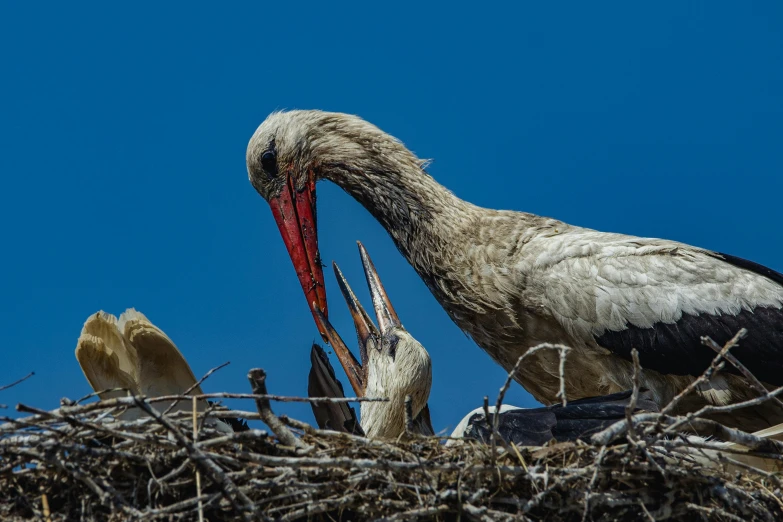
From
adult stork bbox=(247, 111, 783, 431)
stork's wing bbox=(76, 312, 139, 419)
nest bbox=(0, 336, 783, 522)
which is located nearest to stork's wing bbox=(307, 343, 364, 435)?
adult stork bbox=(247, 111, 783, 431)

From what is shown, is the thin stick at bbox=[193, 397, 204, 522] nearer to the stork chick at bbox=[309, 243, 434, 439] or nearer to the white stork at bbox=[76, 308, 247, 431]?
the white stork at bbox=[76, 308, 247, 431]

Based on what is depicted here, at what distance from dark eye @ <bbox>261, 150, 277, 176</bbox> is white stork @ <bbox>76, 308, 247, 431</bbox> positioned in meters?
1.55

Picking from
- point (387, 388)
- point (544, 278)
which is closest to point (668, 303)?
point (544, 278)

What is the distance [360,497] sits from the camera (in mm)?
2582

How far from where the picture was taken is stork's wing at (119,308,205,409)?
10.7 feet

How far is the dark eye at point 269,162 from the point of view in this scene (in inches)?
187

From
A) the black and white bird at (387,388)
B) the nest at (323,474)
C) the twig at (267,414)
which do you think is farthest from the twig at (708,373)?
the twig at (267,414)

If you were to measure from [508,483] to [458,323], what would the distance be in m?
1.72

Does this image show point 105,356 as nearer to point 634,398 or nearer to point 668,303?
point 634,398

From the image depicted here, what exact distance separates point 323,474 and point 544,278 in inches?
65.6

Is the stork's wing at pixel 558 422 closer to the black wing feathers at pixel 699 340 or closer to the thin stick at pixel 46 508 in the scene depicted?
the black wing feathers at pixel 699 340

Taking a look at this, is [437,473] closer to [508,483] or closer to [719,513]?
[508,483]

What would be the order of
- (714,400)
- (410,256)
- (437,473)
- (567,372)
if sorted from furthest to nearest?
(410,256) → (567,372) → (714,400) → (437,473)

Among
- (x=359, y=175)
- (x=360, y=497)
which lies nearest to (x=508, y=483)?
(x=360, y=497)
